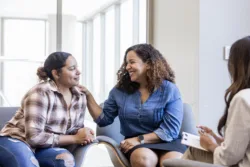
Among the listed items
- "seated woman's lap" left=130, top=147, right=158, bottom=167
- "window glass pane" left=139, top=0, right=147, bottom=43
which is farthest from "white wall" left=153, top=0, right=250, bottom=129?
"seated woman's lap" left=130, top=147, right=158, bottom=167

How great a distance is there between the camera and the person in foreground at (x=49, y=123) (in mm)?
2287

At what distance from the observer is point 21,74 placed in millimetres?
5070

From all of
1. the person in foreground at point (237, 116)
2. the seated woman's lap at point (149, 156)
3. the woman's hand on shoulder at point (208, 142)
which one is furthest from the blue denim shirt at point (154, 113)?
the person in foreground at point (237, 116)

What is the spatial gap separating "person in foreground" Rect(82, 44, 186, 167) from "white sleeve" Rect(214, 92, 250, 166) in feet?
2.77

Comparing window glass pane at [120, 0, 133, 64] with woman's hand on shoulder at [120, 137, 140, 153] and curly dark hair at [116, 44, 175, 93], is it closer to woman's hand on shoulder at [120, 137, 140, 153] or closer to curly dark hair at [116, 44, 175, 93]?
curly dark hair at [116, 44, 175, 93]

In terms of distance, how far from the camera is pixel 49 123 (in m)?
2.49

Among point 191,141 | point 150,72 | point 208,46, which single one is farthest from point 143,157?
point 208,46

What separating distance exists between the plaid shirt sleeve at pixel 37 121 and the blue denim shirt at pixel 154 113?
1.65 feet

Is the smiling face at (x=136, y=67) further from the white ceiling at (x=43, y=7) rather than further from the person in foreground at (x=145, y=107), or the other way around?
the white ceiling at (x=43, y=7)

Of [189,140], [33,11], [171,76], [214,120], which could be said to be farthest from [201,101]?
[33,11]

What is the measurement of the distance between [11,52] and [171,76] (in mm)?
2831

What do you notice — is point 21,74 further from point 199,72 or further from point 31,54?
point 199,72

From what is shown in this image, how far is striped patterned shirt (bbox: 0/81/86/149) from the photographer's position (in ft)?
7.76

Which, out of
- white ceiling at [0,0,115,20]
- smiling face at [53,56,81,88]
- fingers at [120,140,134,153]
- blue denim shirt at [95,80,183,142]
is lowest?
fingers at [120,140,134,153]
